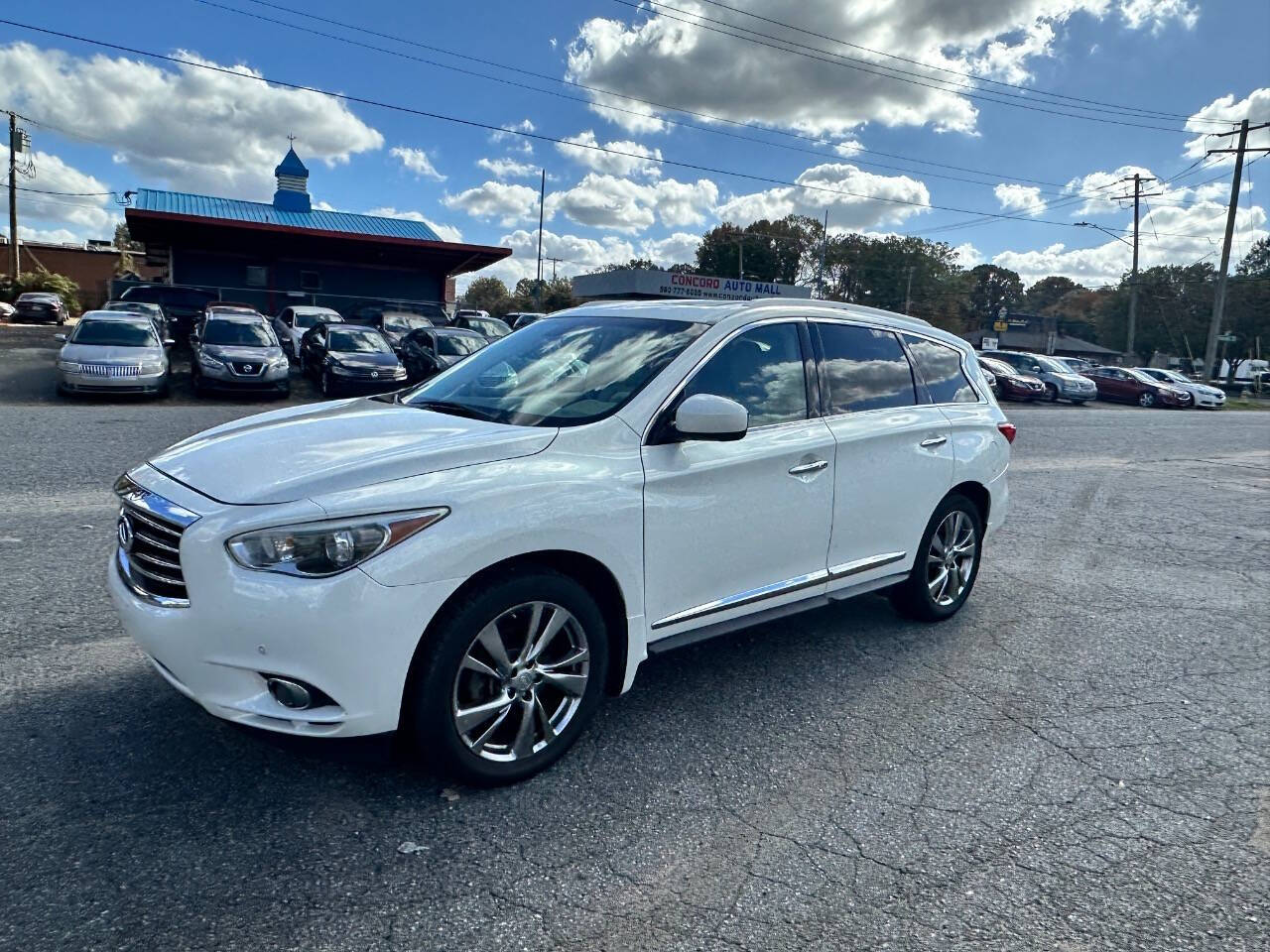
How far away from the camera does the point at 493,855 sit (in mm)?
2654

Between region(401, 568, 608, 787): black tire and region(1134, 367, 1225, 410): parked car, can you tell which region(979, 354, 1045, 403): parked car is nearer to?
region(1134, 367, 1225, 410): parked car

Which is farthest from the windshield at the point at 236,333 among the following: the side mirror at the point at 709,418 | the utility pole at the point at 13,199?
the utility pole at the point at 13,199

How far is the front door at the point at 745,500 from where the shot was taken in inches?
132

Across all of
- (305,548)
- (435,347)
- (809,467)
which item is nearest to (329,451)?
(305,548)

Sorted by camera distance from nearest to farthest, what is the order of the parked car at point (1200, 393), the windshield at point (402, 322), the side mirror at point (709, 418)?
the side mirror at point (709, 418), the windshield at point (402, 322), the parked car at point (1200, 393)

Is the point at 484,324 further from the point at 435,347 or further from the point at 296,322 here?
the point at 435,347

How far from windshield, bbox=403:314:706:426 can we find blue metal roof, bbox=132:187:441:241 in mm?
30485

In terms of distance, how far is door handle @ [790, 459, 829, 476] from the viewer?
3804 millimetres

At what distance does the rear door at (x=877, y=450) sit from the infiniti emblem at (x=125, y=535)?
2939 millimetres

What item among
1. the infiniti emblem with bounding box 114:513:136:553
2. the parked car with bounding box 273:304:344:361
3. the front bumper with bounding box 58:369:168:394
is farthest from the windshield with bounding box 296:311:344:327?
the infiniti emblem with bounding box 114:513:136:553

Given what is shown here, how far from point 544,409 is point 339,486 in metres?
1.01

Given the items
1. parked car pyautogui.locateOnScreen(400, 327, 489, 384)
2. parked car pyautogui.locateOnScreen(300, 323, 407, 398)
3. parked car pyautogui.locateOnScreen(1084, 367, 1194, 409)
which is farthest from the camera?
parked car pyautogui.locateOnScreen(1084, 367, 1194, 409)

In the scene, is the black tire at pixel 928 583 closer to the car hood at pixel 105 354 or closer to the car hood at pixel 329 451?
the car hood at pixel 329 451

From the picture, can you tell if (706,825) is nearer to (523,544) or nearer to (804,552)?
(523,544)
